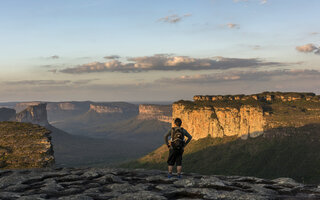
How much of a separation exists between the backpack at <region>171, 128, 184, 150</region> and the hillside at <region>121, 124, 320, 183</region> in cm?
9188

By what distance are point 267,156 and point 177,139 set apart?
390ft

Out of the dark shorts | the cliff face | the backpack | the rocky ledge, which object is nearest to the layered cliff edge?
the cliff face

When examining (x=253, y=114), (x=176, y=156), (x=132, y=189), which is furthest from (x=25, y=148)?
(x=253, y=114)

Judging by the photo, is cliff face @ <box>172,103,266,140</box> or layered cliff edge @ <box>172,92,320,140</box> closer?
layered cliff edge @ <box>172,92,320,140</box>

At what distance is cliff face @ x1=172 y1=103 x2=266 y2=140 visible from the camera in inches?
6142

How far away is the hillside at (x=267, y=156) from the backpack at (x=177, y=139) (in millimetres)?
91885

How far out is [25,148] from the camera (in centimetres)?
4878

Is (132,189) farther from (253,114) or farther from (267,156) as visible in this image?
(253,114)

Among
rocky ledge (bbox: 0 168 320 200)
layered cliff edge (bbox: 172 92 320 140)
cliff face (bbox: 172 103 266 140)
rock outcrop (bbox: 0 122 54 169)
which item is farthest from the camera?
cliff face (bbox: 172 103 266 140)

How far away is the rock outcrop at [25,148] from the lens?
44.3 m

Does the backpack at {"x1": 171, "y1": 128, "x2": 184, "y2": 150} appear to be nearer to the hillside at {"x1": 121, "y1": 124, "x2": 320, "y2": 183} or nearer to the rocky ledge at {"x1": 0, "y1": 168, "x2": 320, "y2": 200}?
the rocky ledge at {"x1": 0, "y1": 168, "x2": 320, "y2": 200}

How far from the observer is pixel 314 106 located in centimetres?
14700

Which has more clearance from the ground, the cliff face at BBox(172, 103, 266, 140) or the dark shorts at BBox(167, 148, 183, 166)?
the dark shorts at BBox(167, 148, 183, 166)

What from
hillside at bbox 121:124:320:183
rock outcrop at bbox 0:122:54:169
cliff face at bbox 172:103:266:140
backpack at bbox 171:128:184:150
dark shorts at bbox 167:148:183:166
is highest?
backpack at bbox 171:128:184:150
